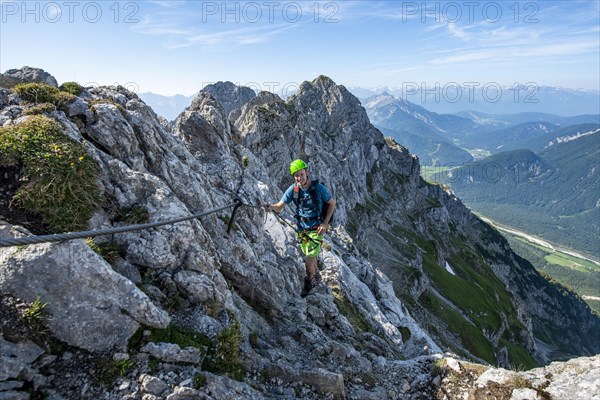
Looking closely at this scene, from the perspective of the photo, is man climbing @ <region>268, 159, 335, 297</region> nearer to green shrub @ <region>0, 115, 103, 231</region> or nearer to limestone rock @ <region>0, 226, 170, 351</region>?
green shrub @ <region>0, 115, 103, 231</region>

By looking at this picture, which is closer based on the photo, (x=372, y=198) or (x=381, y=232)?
(x=381, y=232)

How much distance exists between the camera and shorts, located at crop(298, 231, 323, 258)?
16.5 metres

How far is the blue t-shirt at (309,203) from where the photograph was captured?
51.5 feet

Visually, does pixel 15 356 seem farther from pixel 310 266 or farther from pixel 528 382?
pixel 310 266

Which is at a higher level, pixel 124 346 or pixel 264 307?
pixel 124 346

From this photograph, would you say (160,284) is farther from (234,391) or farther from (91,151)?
(91,151)

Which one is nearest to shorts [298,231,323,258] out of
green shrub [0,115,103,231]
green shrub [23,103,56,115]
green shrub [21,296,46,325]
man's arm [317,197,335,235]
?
man's arm [317,197,335,235]

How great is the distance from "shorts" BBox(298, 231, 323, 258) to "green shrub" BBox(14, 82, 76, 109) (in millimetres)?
11847

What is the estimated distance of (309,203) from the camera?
52.2 feet

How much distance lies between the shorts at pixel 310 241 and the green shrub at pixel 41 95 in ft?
38.9

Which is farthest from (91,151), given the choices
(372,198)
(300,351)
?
(372,198)

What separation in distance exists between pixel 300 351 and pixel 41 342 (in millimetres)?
8943

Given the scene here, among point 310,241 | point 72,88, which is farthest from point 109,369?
point 72,88

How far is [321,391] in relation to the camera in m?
11.4
